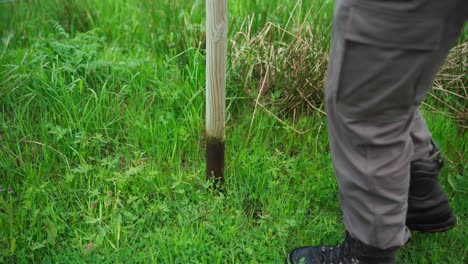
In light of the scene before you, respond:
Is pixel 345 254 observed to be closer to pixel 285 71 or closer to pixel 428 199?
pixel 428 199

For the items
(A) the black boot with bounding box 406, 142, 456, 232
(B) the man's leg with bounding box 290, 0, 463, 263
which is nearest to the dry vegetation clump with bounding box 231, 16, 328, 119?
(A) the black boot with bounding box 406, 142, 456, 232

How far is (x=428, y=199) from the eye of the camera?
6.88 feet

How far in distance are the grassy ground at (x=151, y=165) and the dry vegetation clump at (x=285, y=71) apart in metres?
0.07

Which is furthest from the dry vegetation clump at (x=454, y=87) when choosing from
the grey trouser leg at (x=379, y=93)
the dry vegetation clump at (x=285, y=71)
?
the grey trouser leg at (x=379, y=93)

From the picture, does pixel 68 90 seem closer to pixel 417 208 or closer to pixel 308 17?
pixel 308 17

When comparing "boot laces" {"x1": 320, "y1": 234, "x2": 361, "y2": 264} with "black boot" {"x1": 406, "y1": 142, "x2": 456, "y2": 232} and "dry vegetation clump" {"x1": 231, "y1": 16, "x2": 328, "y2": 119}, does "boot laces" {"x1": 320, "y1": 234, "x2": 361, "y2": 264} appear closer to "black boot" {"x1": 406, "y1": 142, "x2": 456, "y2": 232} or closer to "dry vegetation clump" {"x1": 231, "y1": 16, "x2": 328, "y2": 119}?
"black boot" {"x1": 406, "y1": 142, "x2": 456, "y2": 232}

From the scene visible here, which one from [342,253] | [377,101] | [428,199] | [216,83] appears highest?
[377,101]

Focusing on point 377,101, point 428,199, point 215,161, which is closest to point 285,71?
point 215,161

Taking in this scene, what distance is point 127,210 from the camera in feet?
7.48

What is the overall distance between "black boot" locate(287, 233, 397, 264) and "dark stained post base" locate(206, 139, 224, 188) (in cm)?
47

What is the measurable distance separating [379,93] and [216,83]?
0.73m

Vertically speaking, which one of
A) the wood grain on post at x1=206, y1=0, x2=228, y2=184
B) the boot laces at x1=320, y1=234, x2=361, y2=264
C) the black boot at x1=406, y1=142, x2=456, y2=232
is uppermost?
the wood grain on post at x1=206, y1=0, x2=228, y2=184

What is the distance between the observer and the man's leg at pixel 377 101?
151 cm

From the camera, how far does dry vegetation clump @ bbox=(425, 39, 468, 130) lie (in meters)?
2.88
